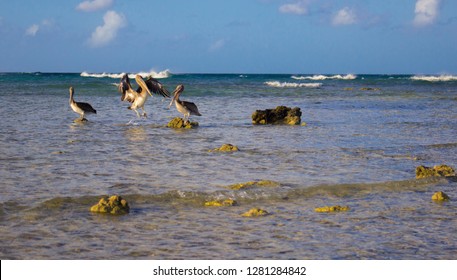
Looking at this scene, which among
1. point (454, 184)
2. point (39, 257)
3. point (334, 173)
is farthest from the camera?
point (334, 173)

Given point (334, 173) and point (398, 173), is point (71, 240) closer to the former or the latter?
point (334, 173)

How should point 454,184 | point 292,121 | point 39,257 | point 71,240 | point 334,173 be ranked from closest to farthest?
point 39,257 → point 71,240 → point 454,184 → point 334,173 → point 292,121

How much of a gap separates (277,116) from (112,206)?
11640mm

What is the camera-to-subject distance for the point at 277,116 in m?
18.3

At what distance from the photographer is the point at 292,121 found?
17.9m

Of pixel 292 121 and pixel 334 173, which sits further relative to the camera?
pixel 292 121

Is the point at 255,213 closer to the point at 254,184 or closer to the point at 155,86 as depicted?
the point at 254,184

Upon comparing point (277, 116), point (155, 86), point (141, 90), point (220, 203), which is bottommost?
point (220, 203)

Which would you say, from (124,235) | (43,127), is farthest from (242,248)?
(43,127)

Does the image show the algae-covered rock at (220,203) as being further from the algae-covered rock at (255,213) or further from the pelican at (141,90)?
the pelican at (141,90)

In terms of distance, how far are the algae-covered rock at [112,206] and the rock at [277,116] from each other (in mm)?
11080

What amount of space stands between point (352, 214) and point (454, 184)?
8.14ft

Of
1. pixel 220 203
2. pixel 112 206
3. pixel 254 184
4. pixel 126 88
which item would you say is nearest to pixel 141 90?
pixel 126 88

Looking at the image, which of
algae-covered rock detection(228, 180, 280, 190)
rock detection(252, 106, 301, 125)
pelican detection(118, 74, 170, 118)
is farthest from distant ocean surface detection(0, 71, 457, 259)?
rock detection(252, 106, 301, 125)
